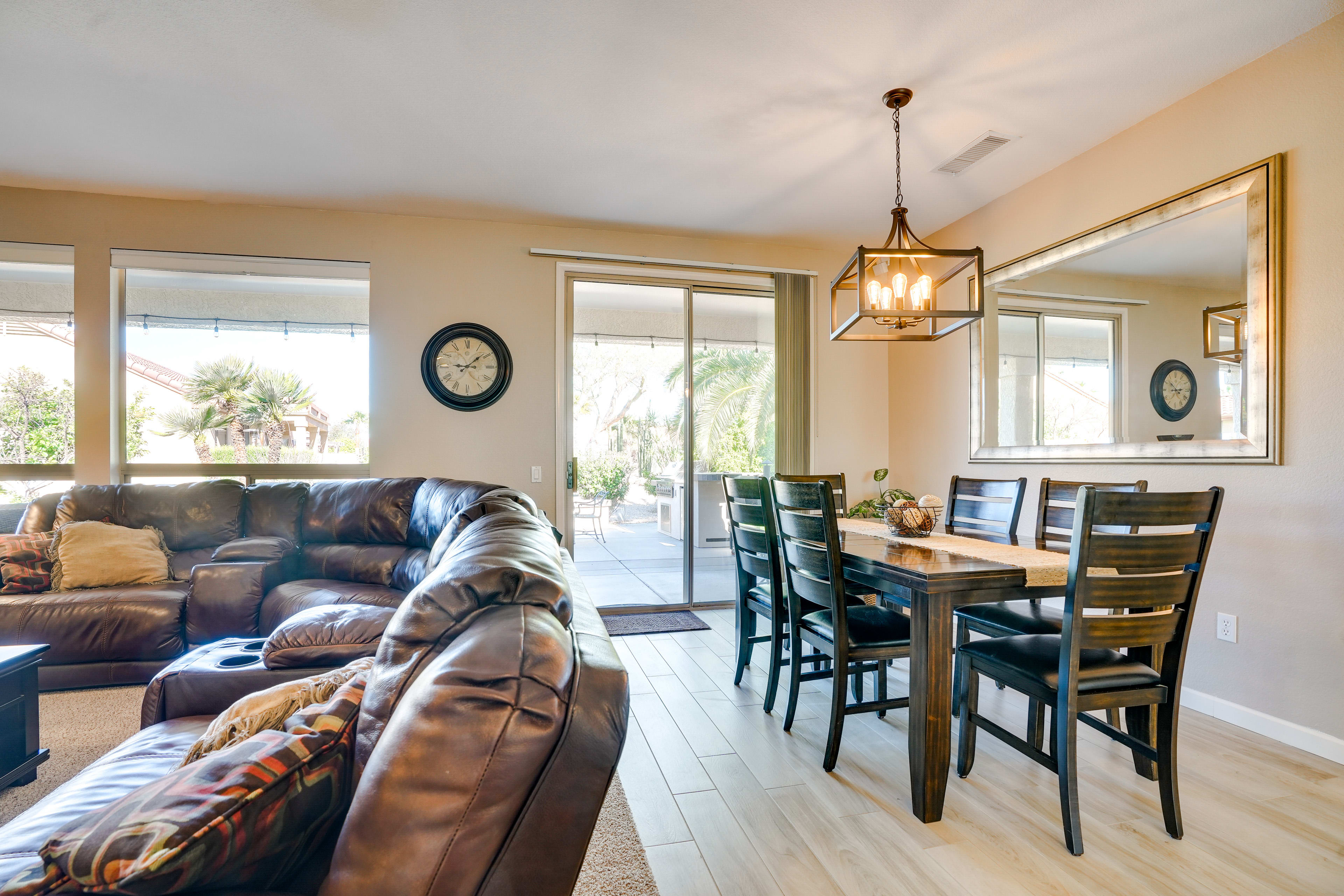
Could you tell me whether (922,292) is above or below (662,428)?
above

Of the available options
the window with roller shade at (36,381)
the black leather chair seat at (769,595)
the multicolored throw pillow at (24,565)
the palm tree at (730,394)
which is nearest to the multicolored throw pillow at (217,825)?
the black leather chair seat at (769,595)

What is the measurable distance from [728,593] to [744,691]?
182cm

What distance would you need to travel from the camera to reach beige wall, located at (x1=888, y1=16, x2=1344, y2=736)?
7.77 feet

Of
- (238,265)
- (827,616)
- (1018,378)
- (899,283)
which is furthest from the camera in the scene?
(238,265)

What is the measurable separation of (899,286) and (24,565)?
4.20 meters

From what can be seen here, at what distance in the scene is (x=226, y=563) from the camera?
3061 mm

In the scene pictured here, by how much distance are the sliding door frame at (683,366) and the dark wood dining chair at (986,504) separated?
1927mm

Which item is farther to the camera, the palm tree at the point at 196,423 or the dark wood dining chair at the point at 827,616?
the palm tree at the point at 196,423

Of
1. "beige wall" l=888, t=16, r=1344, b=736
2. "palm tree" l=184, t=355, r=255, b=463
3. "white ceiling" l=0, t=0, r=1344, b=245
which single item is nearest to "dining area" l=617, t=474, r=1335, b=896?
"beige wall" l=888, t=16, r=1344, b=736

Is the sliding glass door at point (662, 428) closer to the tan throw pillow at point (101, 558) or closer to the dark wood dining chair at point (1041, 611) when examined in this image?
the dark wood dining chair at point (1041, 611)

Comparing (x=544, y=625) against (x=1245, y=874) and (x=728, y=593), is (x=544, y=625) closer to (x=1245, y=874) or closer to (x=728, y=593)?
(x=1245, y=874)

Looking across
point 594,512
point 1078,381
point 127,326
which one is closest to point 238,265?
point 127,326

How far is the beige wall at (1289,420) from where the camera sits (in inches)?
93.2

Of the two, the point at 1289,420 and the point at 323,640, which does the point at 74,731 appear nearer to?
the point at 323,640
